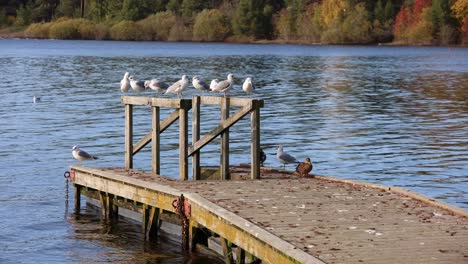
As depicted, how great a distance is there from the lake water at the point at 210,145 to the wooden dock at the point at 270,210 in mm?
715

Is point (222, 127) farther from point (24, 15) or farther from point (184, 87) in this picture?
point (24, 15)

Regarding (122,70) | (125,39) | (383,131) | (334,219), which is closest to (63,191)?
(334,219)

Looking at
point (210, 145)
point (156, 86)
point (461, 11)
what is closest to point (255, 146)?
point (156, 86)

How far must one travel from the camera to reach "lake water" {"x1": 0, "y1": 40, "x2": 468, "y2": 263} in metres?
19.1

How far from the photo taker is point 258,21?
16388cm

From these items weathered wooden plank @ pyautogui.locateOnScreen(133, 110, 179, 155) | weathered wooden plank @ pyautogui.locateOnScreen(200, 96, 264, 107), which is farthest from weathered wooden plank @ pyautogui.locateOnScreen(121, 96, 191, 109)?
weathered wooden plank @ pyautogui.locateOnScreen(200, 96, 264, 107)

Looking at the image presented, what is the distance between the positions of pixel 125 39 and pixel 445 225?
166 m

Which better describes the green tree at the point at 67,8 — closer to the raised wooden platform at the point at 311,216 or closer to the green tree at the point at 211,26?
the green tree at the point at 211,26

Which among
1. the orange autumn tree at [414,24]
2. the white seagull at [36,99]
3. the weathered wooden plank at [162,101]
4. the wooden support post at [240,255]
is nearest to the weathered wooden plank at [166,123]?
the weathered wooden plank at [162,101]

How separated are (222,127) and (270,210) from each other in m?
3.71

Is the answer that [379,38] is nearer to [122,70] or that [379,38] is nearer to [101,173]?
[122,70]

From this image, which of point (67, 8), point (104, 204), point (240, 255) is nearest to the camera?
point (240, 255)

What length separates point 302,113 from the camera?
139 feet

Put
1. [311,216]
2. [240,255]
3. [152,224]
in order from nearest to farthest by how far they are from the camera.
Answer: [240,255] < [311,216] < [152,224]
